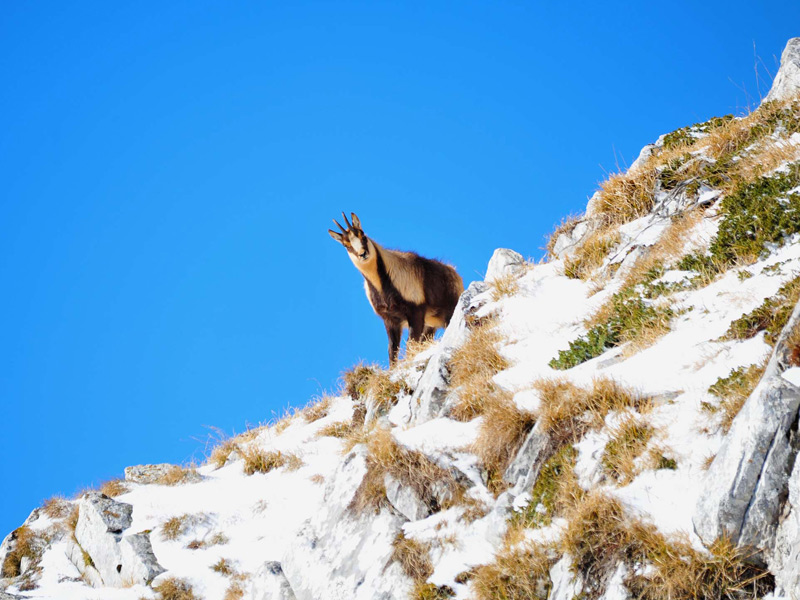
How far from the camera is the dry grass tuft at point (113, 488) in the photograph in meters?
10.5

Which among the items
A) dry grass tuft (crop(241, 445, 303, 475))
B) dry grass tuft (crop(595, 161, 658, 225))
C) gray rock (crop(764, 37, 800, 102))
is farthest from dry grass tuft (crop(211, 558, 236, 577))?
gray rock (crop(764, 37, 800, 102))

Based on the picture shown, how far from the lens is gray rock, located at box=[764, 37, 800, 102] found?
489 inches

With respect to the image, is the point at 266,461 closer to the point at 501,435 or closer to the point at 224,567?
the point at 224,567

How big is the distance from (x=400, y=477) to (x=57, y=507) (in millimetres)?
6617

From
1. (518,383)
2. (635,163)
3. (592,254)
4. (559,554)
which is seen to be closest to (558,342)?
(518,383)

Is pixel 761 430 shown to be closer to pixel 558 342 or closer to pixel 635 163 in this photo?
pixel 558 342

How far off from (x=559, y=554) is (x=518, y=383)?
7.89 feet

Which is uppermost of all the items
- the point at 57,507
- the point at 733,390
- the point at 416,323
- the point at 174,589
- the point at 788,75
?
the point at 416,323

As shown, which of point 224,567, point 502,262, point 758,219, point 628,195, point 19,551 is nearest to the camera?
point 758,219

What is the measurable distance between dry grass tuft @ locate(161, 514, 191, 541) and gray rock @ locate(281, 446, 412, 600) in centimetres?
211

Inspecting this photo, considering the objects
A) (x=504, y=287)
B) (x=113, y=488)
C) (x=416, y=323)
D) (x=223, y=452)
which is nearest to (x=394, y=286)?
(x=416, y=323)

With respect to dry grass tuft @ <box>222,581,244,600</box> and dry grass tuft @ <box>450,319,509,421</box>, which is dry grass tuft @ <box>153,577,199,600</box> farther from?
dry grass tuft @ <box>450,319,509,421</box>

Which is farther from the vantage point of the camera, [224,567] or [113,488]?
[113,488]

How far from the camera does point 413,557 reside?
6.36 metres
